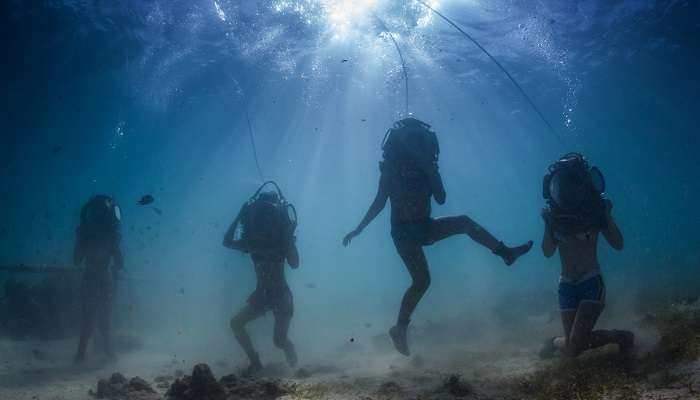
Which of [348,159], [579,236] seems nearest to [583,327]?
[579,236]

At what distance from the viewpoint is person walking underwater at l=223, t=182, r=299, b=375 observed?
26.4 feet

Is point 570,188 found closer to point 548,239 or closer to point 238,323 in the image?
point 548,239

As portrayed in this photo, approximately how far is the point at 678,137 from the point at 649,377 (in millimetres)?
62226

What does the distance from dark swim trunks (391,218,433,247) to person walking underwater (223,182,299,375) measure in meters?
2.71

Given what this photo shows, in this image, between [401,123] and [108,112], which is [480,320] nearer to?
[401,123]

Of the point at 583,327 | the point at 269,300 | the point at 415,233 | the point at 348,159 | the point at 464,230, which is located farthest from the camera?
the point at 348,159

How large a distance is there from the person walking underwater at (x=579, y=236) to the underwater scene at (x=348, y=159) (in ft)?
0.10

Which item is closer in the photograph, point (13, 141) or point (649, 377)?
point (649, 377)

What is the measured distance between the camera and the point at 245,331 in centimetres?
809

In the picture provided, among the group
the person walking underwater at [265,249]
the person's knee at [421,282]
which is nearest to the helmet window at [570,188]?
the person's knee at [421,282]

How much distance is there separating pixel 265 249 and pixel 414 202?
10.8 ft

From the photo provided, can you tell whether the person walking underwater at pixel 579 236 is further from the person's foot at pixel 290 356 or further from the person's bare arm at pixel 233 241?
the person's bare arm at pixel 233 241

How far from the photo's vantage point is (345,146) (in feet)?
168

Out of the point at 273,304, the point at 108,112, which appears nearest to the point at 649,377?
the point at 273,304
